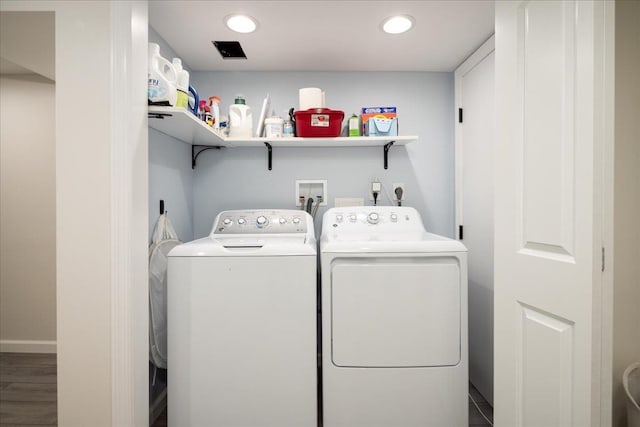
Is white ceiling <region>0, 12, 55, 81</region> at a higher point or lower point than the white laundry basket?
higher

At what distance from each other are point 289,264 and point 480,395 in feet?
5.04

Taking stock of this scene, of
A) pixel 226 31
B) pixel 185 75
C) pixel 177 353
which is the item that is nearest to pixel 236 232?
pixel 177 353

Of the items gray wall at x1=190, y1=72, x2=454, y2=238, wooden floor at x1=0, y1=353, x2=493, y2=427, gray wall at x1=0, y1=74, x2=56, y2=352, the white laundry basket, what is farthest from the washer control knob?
gray wall at x1=0, y1=74, x2=56, y2=352

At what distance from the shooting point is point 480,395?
1.93 m

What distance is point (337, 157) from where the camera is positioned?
7.41 ft

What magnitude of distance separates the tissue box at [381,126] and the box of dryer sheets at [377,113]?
0.09 ft

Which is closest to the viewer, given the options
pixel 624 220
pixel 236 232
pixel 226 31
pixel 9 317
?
pixel 624 220

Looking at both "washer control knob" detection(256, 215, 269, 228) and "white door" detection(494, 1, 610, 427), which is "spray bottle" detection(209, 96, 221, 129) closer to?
"washer control knob" detection(256, 215, 269, 228)

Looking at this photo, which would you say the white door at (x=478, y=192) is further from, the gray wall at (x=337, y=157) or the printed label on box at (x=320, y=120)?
the printed label on box at (x=320, y=120)

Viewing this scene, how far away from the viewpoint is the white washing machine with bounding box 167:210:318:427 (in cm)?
144

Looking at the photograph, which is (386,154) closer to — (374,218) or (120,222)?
(374,218)

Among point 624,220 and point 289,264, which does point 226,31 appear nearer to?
point 289,264

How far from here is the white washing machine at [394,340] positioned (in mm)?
1459

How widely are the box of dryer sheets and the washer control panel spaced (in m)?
0.76
